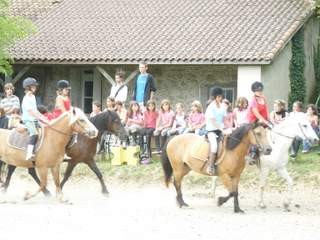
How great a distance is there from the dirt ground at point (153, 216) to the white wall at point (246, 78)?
790cm

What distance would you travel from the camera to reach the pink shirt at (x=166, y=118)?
21906 millimetres

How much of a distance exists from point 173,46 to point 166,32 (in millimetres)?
1636

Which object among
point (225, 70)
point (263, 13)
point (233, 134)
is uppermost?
point (263, 13)

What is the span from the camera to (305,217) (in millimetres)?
15172

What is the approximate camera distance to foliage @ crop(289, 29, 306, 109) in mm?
29078

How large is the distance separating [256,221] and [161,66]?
606 inches

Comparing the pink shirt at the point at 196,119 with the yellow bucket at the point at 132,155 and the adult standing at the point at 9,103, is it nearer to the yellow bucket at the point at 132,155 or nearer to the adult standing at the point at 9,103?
the yellow bucket at the point at 132,155

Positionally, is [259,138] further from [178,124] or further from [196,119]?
[178,124]

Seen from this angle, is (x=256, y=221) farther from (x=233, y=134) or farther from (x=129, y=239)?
(x=129, y=239)

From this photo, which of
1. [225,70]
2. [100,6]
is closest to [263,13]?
[225,70]

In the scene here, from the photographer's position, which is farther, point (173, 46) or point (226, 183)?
point (173, 46)

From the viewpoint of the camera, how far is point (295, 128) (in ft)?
54.6

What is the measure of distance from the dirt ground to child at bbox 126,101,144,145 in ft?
8.04

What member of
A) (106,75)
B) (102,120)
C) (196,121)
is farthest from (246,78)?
(102,120)
